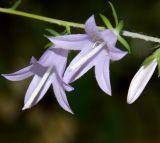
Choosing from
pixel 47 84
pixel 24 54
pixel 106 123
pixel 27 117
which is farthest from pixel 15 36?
pixel 47 84

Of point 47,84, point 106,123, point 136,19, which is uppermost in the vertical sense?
point 47,84

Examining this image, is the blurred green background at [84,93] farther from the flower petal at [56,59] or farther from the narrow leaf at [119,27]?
the narrow leaf at [119,27]

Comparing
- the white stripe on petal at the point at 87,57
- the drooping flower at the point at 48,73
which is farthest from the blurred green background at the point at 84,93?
the white stripe on petal at the point at 87,57

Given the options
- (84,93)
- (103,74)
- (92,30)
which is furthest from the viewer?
(84,93)

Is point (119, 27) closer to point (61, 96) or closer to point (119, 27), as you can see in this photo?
point (119, 27)

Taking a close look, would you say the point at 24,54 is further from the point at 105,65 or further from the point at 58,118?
the point at 105,65

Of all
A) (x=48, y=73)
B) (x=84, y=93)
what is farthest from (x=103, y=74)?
(x=84, y=93)

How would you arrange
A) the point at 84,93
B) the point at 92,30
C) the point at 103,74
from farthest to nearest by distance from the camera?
the point at 84,93 → the point at 103,74 → the point at 92,30
